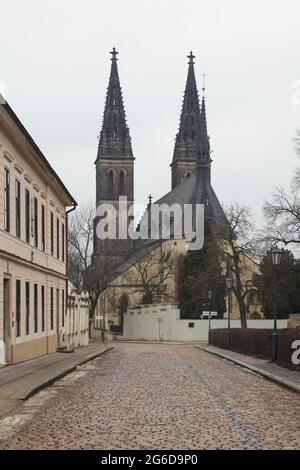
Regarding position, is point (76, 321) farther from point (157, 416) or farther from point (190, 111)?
point (190, 111)

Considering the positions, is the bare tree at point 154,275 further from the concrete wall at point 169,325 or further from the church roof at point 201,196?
the church roof at point 201,196

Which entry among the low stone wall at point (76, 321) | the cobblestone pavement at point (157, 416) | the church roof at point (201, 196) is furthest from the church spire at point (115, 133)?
the cobblestone pavement at point (157, 416)

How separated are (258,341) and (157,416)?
65.0 ft

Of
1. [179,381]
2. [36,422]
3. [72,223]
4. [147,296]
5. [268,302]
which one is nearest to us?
[36,422]

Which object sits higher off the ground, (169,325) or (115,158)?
(115,158)

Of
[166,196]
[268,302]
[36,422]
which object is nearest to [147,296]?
[268,302]

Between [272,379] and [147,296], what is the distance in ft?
221

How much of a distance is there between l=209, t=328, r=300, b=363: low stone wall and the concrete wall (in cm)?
2238

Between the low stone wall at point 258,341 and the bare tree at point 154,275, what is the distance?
133 feet

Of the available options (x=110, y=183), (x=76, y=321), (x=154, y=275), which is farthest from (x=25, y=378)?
(x=110, y=183)

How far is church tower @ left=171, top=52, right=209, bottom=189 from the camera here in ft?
408

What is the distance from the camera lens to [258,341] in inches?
1238
